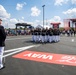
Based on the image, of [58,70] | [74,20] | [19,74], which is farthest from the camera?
[74,20]

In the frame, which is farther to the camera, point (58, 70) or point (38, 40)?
point (38, 40)

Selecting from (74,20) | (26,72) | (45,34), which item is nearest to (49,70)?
(26,72)

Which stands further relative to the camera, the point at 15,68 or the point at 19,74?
the point at 15,68

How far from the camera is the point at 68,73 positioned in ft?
26.7

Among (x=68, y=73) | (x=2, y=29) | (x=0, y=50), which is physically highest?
(x=2, y=29)

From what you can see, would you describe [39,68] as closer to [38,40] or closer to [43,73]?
[43,73]

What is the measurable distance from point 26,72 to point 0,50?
146 cm

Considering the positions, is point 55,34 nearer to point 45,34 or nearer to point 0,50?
point 45,34

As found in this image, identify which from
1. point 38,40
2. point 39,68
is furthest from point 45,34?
point 39,68

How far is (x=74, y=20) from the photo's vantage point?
78.4 metres

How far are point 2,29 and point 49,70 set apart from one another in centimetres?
248

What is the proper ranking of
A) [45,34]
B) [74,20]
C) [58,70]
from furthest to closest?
1. [74,20]
2. [45,34]
3. [58,70]

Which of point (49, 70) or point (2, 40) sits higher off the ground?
point (2, 40)

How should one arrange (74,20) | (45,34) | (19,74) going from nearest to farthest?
(19,74)
(45,34)
(74,20)
